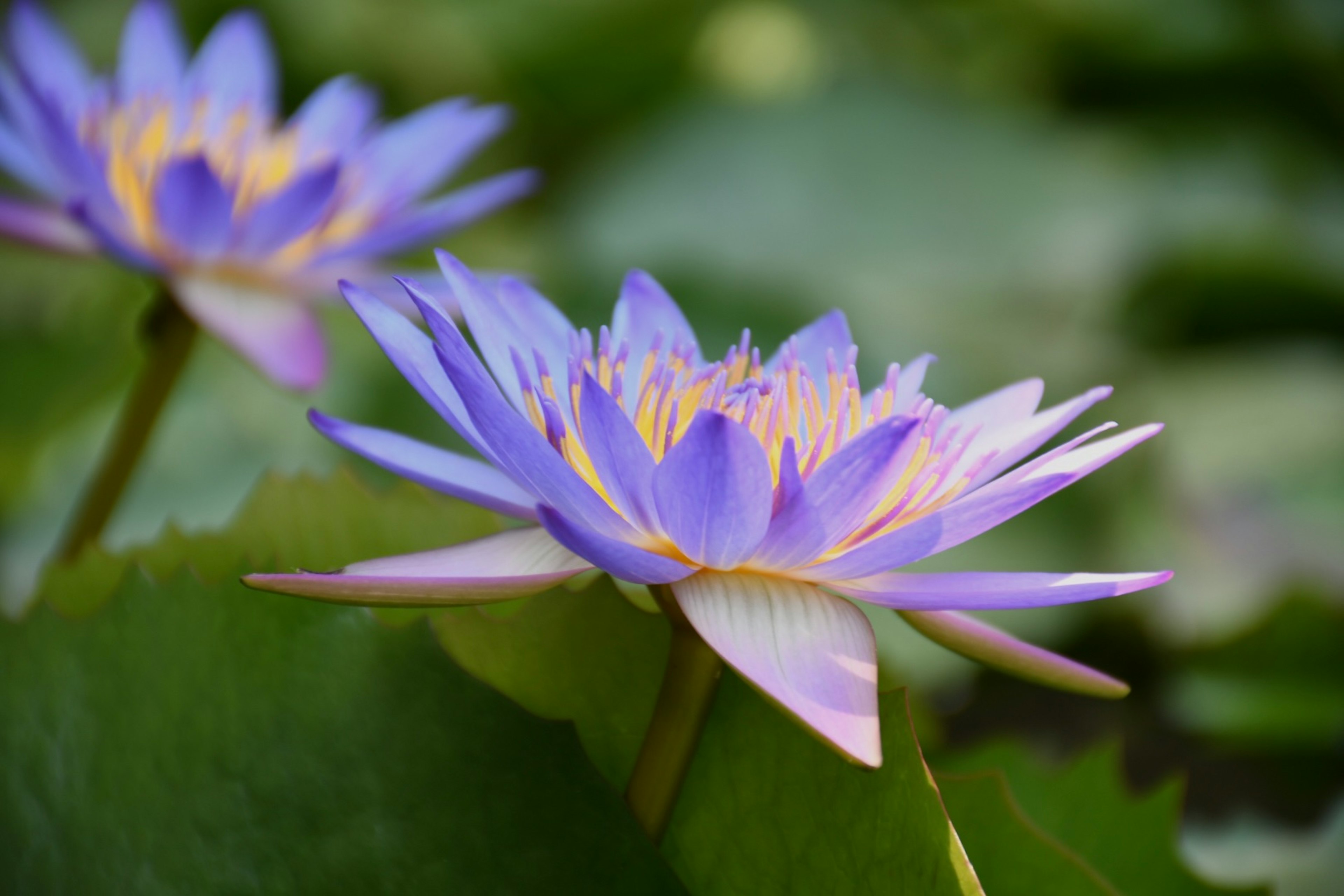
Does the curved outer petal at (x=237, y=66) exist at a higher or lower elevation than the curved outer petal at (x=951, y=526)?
lower

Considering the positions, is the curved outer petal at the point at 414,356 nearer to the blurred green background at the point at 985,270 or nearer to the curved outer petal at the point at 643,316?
the curved outer petal at the point at 643,316

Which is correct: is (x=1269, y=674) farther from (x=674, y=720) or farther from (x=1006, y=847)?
(x=674, y=720)

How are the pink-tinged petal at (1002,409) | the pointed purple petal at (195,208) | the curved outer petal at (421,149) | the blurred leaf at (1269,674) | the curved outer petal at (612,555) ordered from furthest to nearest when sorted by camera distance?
the blurred leaf at (1269,674), the curved outer petal at (421,149), the pointed purple petal at (195,208), the pink-tinged petal at (1002,409), the curved outer petal at (612,555)

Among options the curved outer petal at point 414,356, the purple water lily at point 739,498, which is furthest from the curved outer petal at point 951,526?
the curved outer petal at point 414,356

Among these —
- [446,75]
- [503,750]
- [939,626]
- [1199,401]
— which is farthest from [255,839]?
[446,75]

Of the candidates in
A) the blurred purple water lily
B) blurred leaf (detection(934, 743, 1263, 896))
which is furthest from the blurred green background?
the blurred purple water lily

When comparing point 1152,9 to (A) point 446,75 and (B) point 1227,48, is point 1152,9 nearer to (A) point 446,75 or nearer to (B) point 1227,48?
(B) point 1227,48

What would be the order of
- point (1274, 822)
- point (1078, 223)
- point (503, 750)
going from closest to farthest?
point (503, 750) < point (1274, 822) < point (1078, 223)
